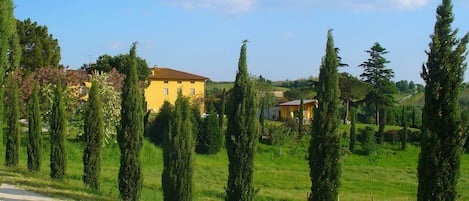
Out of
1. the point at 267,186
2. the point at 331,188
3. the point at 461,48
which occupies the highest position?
the point at 461,48

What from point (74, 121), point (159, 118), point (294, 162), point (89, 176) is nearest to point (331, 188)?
point (89, 176)

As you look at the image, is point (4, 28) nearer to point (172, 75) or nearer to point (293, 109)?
point (293, 109)

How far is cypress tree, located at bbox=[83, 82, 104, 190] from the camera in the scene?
18.6m

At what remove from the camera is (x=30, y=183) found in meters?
16.8

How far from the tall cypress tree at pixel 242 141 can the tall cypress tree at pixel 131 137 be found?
365cm

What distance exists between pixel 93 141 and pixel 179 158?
547cm

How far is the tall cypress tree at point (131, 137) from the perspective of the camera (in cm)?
1642

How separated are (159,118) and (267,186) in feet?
59.5

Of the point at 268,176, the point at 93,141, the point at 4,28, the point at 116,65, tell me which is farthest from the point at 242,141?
the point at 116,65

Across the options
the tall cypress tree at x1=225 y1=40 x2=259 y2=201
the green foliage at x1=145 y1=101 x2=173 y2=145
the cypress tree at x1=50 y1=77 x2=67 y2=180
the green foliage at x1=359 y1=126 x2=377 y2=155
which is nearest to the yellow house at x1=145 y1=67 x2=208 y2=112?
the green foliage at x1=145 y1=101 x2=173 y2=145

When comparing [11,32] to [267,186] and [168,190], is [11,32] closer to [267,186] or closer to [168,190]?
[168,190]

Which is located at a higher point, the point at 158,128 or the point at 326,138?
the point at 326,138

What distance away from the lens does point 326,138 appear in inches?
511

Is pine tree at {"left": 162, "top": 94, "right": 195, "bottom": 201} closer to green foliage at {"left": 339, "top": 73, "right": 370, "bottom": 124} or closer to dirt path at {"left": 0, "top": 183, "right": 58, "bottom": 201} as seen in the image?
dirt path at {"left": 0, "top": 183, "right": 58, "bottom": 201}
